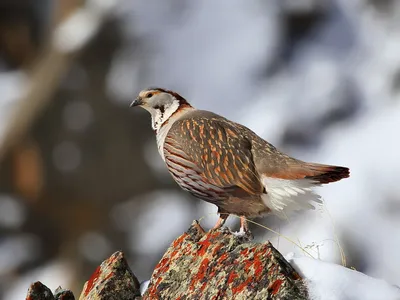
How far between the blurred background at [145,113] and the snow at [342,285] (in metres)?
19.5

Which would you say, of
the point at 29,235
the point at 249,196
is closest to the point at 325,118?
the point at 29,235

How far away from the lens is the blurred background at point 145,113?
28781 millimetres

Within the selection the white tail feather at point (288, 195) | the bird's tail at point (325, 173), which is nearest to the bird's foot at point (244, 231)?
the white tail feather at point (288, 195)

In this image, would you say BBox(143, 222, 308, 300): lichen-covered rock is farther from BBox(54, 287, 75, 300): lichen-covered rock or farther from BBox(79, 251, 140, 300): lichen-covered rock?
BBox(54, 287, 75, 300): lichen-covered rock

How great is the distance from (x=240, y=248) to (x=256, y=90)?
24286 mm

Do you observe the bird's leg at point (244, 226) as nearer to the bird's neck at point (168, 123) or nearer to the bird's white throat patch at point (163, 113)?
the bird's neck at point (168, 123)

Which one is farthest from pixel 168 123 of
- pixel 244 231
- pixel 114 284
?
pixel 114 284

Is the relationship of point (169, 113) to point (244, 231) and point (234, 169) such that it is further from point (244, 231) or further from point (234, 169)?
point (244, 231)

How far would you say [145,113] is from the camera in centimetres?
2967

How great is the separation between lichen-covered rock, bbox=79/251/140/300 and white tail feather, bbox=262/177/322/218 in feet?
5.26

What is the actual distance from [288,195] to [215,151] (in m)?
1.12

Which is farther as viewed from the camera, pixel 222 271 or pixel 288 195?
pixel 288 195

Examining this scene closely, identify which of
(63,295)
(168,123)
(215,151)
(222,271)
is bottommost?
(63,295)

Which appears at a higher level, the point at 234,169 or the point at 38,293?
the point at 234,169
